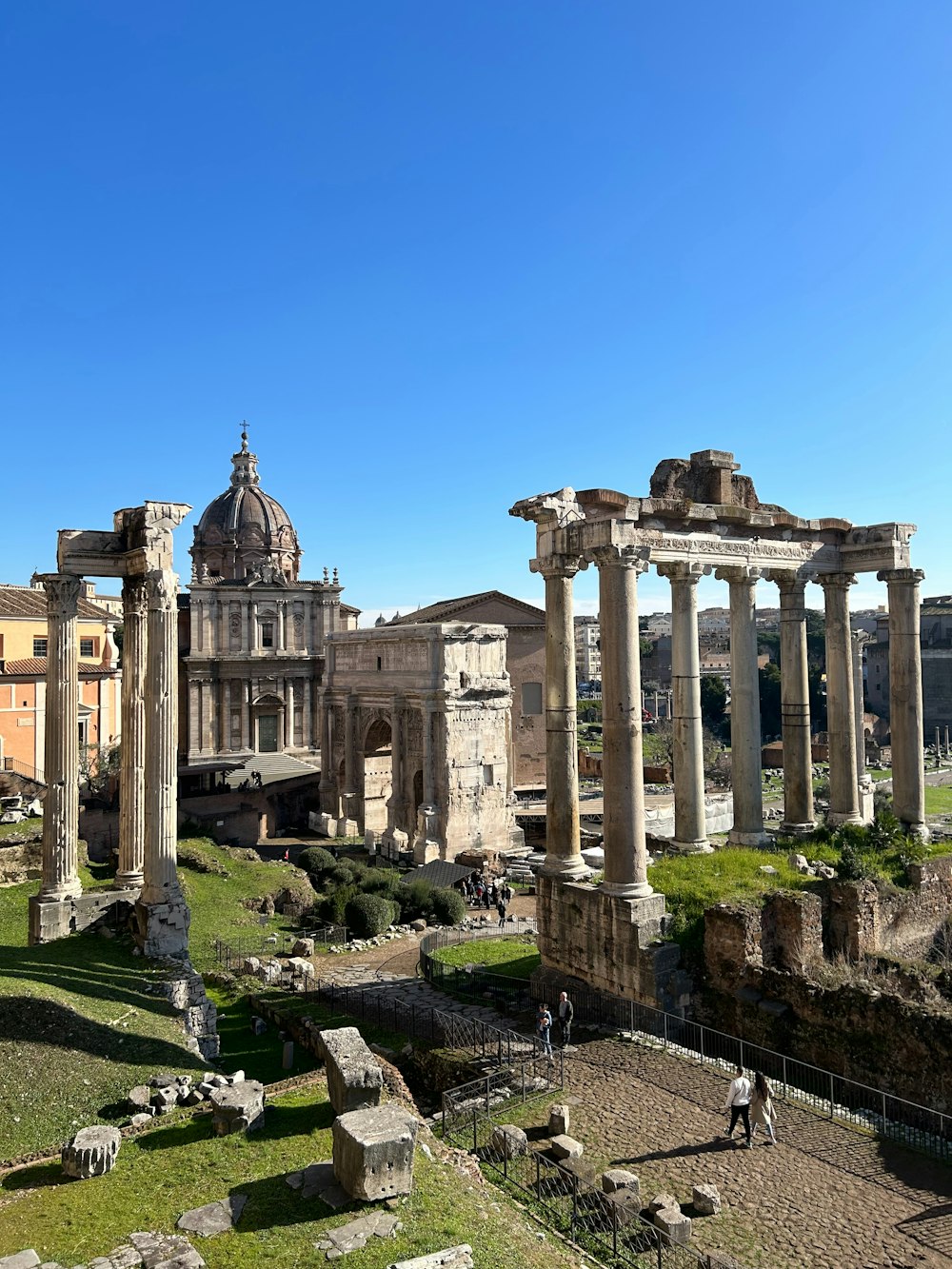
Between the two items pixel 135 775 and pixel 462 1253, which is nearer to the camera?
pixel 462 1253

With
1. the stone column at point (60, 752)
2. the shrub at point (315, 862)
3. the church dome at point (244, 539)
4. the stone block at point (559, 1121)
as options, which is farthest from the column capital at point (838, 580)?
the church dome at point (244, 539)

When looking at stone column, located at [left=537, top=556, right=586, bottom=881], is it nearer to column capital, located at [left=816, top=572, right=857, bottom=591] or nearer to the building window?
column capital, located at [left=816, top=572, right=857, bottom=591]

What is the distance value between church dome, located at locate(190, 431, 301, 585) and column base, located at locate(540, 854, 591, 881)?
3465cm

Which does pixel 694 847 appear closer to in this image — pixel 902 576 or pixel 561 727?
pixel 561 727

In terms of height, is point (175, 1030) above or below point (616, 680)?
below

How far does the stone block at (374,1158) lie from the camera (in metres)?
7.67

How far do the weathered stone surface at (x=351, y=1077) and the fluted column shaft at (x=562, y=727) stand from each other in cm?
558

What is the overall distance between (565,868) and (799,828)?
547 cm

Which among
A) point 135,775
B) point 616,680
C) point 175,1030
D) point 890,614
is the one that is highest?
point 890,614

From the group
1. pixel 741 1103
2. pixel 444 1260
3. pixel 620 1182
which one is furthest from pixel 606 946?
pixel 444 1260

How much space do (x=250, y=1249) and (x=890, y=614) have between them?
1568 centimetres

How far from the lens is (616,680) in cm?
1390

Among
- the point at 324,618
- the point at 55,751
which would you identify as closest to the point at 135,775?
the point at 55,751

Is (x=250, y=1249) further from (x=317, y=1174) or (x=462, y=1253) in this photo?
(x=462, y=1253)
